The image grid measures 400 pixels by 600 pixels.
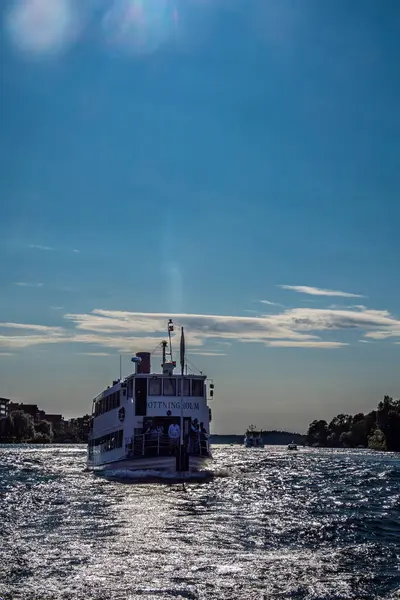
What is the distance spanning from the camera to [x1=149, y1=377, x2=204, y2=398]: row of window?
2232 inches

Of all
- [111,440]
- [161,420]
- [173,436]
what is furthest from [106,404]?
[173,436]

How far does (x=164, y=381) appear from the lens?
56.9 m

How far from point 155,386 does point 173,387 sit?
1421 mm

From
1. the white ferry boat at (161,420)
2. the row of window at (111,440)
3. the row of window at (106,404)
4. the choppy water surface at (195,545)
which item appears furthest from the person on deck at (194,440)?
the choppy water surface at (195,545)

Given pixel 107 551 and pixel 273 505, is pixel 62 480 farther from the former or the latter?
pixel 107 551

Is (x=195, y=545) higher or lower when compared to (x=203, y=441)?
lower

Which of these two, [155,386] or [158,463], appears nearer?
[158,463]

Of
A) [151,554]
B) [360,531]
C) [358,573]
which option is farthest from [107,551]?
[360,531]

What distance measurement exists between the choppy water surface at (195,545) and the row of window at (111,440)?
17.1 metres

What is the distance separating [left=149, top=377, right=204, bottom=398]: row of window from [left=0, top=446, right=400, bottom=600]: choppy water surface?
15.0m

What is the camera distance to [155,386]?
186ft

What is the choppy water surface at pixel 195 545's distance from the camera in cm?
1653

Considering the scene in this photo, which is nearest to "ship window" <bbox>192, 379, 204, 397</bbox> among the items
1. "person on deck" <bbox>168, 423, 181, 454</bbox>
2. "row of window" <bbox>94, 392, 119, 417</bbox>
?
"person on deck" <bbox>168, 423, 181, 454</bbox>

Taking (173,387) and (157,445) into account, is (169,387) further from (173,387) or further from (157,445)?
(157,445)
